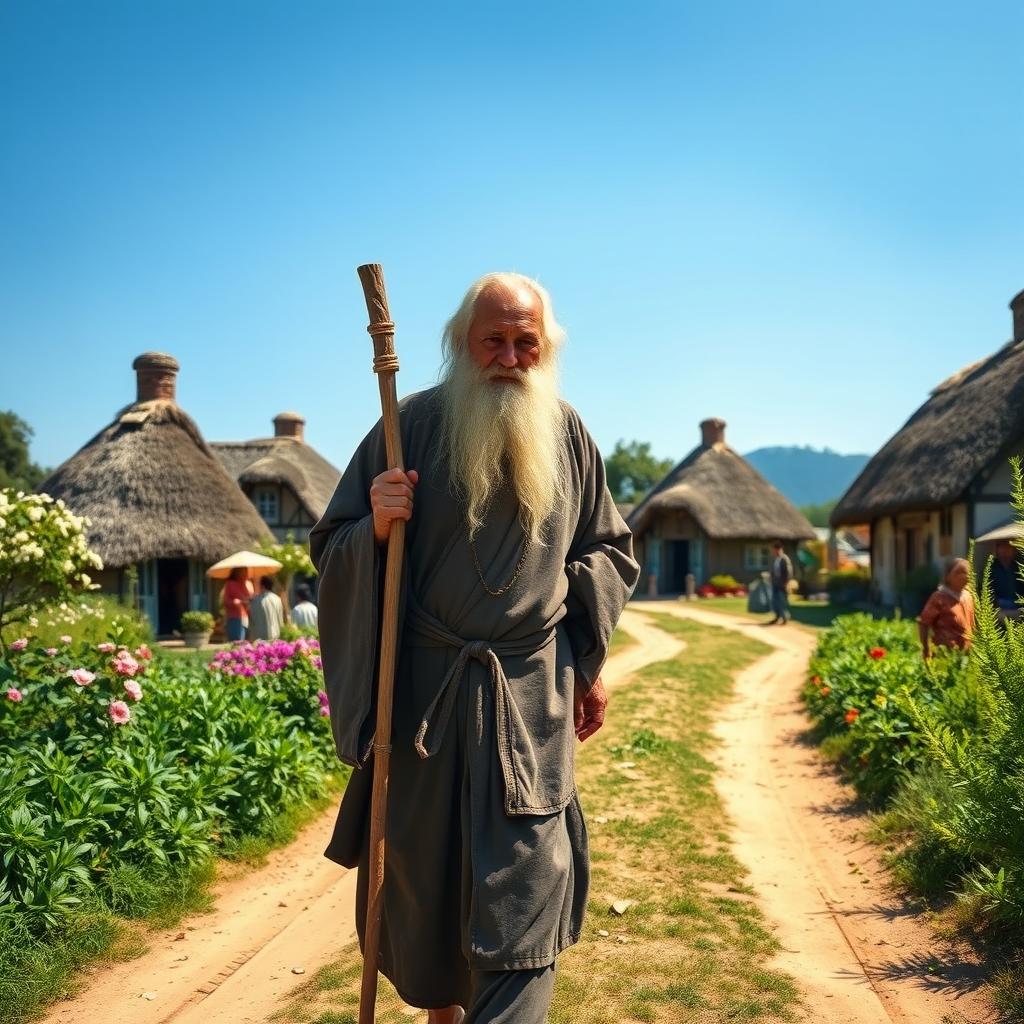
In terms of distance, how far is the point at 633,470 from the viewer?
237ft

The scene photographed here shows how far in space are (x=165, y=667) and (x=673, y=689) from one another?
5412 millimetres

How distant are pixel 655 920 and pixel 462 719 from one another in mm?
2027

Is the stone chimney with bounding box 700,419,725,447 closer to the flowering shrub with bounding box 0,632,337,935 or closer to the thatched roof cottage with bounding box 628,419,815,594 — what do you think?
the thatched roof cottage with bounding box 628,419,815,594

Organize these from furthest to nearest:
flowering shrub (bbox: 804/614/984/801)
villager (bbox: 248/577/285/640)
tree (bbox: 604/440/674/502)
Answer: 1. tree (bbox: 604/440/674/502)
2. villager (bbox: 248/577/285/640)
3. flowering shrub (bbox: 804/614/984/801)

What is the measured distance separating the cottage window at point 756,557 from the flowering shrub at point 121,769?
2403 cm

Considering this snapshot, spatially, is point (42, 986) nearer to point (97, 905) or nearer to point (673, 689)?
point (97, 905)

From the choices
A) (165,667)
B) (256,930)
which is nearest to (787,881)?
(256,930)

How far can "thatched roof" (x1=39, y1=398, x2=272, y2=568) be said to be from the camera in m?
16.8

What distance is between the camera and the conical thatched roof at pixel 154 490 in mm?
16766

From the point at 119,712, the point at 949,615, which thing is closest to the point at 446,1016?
the point at 119,712

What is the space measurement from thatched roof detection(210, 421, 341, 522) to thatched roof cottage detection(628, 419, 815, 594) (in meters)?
9.99

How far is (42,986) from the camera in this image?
10.8 feet

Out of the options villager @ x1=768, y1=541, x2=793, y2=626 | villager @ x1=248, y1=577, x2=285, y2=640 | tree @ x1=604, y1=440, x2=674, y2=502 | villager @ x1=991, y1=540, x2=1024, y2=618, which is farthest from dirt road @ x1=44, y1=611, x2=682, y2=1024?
tree @ x1=604, y1=440, x2=674, y2=502

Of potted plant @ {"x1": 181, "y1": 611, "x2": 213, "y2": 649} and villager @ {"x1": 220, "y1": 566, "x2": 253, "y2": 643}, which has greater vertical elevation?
villager @ {"x1": 220, "y1": 566, "x2": 253, "y2": 643}
